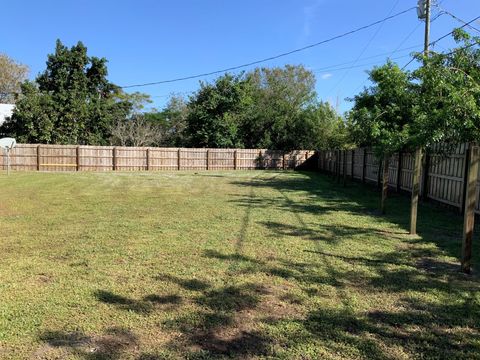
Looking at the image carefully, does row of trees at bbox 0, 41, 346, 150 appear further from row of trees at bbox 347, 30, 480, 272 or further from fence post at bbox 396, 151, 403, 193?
row of trees at bbox 347, 30, 480, 272

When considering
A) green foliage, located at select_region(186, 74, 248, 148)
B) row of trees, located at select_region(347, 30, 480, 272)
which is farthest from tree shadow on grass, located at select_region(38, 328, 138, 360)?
green foliage, located at select_region(186, 74, 248, 148)

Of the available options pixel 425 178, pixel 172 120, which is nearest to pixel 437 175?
pixel 425 178

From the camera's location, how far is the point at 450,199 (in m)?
9.76

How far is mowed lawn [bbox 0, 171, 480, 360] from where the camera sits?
3.03 meters

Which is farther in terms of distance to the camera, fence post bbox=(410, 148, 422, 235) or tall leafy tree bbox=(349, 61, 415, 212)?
tall leafy tree bbox=(349, 61, 415, 212)

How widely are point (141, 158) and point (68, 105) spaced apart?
23.0 ft

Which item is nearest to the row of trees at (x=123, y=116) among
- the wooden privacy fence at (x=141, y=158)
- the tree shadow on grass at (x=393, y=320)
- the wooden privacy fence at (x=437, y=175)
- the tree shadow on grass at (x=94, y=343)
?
the wooden privacy fence at (x=141, y=158)

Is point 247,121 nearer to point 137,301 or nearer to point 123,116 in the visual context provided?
point 123,116

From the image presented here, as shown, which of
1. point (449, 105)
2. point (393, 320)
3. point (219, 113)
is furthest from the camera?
point (219, 113)

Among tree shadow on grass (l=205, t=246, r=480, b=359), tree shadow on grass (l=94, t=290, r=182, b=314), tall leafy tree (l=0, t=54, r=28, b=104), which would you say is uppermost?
tall leafy tree (l=0, t=54, r=28, b=104)

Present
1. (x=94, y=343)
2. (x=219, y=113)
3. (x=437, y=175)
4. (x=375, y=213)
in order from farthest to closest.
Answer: (x=219, y=113)
(x=437, y=175)
(x=375, y=213)
(x=94, y=343)

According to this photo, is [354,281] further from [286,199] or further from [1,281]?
[286,199]

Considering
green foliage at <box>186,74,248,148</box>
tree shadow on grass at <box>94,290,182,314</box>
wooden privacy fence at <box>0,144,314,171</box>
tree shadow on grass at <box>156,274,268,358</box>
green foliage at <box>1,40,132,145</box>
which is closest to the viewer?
tree shadow on grass at <box>156,274,268,358</box>

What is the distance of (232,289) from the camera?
4.18m
